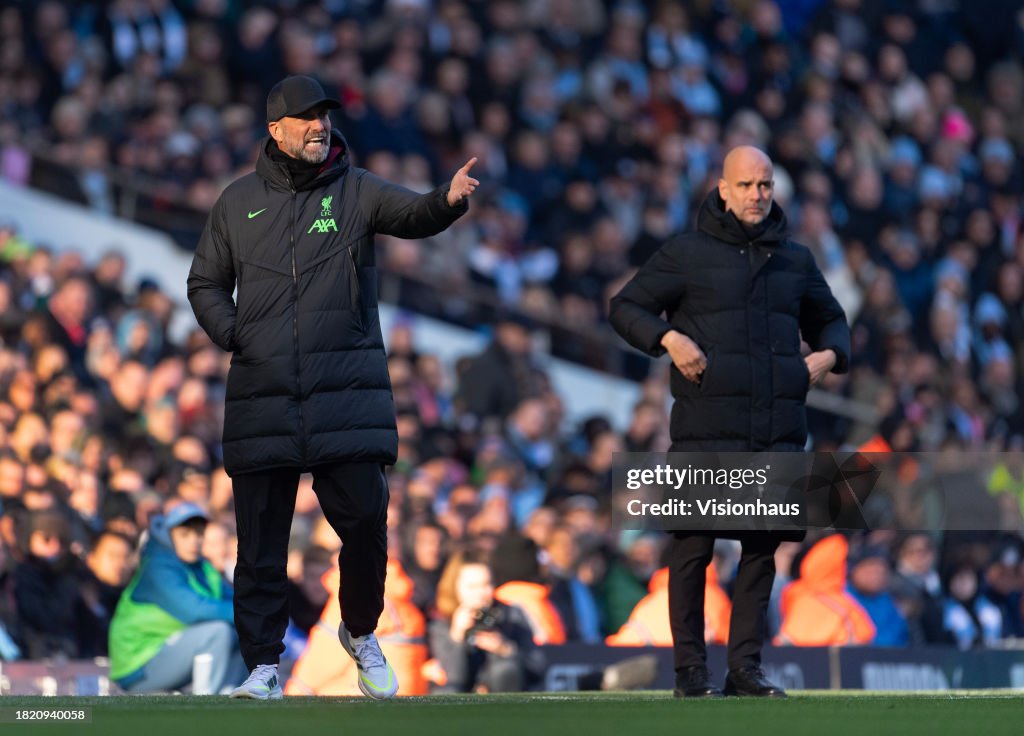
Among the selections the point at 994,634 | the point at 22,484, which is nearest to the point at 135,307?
the point at 22,484

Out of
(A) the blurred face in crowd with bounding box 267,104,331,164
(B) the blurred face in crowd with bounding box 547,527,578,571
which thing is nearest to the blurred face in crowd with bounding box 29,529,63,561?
(B) the blurred face in crowd with bounding box 547,527,578,571

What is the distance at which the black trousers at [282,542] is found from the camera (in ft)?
25.0

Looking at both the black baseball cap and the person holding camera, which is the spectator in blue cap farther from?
the black baseball cap

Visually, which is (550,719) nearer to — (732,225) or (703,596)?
(703,596)

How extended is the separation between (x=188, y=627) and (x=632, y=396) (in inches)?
322

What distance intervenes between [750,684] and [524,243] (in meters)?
10.5

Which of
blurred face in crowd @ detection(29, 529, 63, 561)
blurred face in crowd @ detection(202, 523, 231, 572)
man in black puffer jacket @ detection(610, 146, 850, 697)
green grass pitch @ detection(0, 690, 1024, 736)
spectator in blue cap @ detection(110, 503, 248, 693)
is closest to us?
green grass pitch @ detection(0, 690, 1024, 736)

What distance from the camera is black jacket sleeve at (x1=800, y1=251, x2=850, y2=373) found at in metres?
8.39

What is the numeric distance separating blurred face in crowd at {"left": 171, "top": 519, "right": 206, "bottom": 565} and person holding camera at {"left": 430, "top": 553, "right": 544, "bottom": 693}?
145 cm

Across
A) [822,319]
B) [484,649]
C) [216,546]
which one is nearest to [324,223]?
[822,319]

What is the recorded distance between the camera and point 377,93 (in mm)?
17828

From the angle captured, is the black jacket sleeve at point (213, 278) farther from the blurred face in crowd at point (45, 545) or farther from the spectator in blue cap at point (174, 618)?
the blurred face in crowd at point (45, 545)

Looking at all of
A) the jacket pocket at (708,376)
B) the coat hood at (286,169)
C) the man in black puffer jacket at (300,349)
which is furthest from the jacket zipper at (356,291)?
the jacket pocket at (708,376)

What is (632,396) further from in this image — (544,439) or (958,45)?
(958,45)
